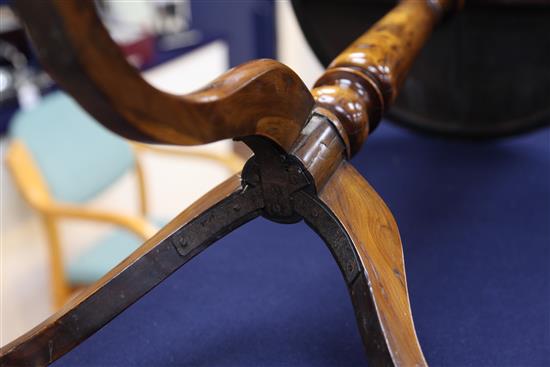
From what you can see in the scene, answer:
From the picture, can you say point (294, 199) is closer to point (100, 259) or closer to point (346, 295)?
point (346, 295)

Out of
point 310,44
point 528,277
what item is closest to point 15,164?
point 310,44

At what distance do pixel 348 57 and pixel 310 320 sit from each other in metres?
0.26

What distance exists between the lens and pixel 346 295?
704mm

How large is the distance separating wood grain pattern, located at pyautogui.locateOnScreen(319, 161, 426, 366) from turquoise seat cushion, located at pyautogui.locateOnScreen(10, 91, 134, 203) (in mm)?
960

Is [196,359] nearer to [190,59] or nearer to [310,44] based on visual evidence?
[310,44]

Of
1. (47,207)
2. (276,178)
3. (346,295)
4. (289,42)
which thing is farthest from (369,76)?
(289,42)

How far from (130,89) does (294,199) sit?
0.63ft

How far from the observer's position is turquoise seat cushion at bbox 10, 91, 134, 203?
142 centimetres

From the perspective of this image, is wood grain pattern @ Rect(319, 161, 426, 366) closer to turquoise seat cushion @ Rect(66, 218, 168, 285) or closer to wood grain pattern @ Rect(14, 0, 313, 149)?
wood grain pattern @ Rect(14, 0, 313, 149)

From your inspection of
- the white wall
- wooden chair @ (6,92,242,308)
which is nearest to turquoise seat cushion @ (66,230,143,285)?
wooden chair @ (6,92,242,308)

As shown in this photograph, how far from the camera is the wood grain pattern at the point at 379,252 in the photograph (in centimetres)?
47

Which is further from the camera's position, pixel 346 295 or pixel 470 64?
pixel 470 64

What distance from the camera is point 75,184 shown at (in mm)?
1493

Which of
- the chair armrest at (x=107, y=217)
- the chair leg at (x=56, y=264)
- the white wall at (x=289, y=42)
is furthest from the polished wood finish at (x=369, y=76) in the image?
the white wall at (x=289, y=42)
